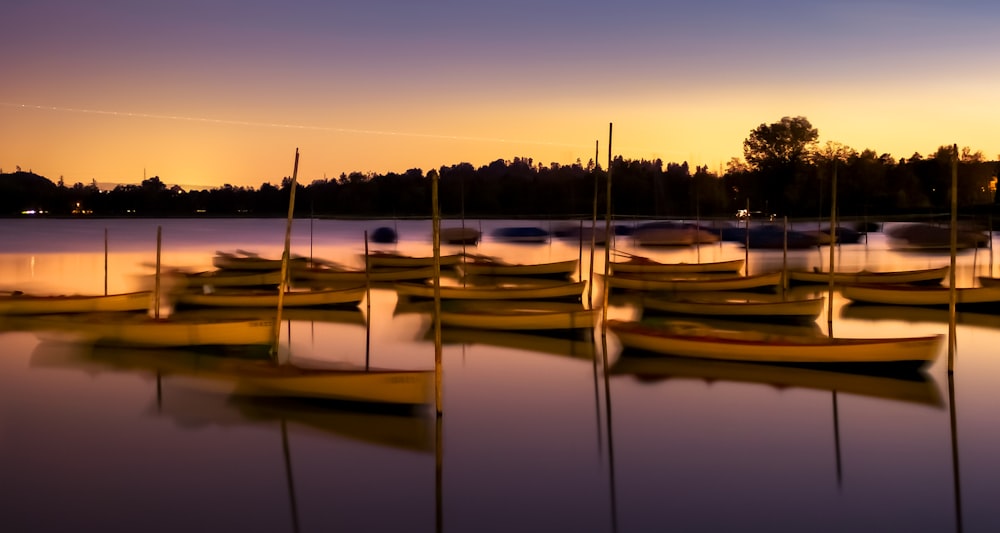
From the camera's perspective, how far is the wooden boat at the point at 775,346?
1420 cm

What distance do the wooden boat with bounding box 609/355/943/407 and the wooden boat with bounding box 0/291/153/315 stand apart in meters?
12.3

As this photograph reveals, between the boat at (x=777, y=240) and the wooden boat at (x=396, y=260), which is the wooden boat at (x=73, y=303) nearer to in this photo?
the wooden boat at (x=396, y=260)

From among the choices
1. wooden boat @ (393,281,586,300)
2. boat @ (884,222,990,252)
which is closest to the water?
wooden boat @ (393,281,586,300)

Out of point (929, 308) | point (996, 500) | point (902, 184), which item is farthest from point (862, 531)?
point (902, 184)

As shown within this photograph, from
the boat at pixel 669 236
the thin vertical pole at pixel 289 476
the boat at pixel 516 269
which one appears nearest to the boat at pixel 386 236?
the boat at pixel 669 236

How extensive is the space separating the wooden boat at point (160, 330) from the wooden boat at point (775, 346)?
670 cm

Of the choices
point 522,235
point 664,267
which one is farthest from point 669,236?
point 664,267

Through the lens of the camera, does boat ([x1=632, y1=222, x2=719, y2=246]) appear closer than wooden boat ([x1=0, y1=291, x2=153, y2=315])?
No

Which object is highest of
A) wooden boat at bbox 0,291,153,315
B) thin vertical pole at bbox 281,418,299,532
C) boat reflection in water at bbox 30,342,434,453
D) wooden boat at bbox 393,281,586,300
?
wooden boat at bbox 393,281,586,300

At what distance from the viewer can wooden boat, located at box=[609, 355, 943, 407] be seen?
46.3 ft

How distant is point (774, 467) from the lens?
11.0 meters

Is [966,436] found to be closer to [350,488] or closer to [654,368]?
[654,368]

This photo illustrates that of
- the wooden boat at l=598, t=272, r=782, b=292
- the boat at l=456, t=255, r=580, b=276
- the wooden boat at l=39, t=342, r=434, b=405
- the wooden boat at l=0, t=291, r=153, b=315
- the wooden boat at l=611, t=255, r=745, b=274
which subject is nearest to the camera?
the wooden boat at l=39, t=342, r=434, b=405

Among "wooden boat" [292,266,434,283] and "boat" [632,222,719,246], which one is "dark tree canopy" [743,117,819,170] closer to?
"boat" [632,222,719,246]
